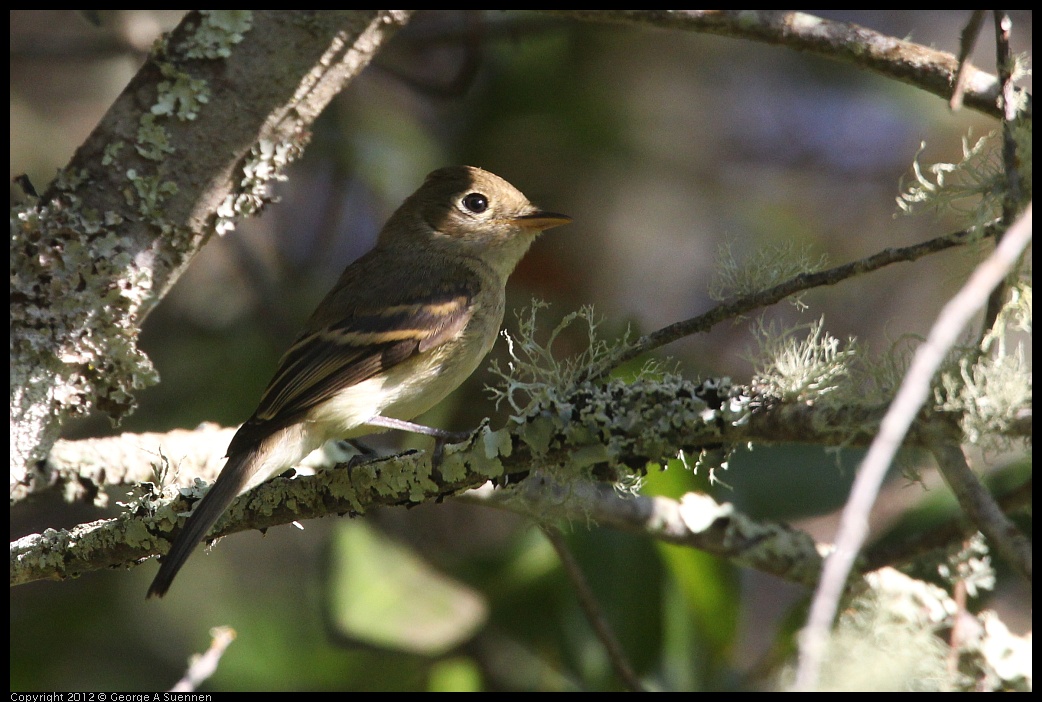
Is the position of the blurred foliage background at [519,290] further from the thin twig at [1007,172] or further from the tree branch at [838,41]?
the thin twig at [1007,172]

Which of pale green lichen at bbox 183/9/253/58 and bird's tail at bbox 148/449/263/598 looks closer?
bird's tail at bbox 148/449/263/598

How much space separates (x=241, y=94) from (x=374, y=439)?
3.01 metres

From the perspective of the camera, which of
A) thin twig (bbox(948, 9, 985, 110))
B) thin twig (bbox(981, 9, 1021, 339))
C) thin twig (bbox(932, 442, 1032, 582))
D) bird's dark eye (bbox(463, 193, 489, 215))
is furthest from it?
bird's dark eye (bbox(463, 193, 489, 215))

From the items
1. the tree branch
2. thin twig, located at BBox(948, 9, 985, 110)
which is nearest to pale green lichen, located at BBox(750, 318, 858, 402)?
thin twig, located at BBox(948, 9, 985, 110)

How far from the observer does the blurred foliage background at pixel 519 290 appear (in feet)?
12.1

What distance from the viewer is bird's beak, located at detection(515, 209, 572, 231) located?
12.6 ft

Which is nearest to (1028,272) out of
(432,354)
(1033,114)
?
(1033,114)

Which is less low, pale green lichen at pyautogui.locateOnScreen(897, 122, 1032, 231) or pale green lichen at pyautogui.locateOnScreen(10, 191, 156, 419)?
pale green lichen at pyautogui.locateOnScreen(897, 122, 1032, 231)

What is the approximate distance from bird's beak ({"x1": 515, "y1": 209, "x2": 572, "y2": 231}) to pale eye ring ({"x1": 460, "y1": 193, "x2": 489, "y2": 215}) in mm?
206

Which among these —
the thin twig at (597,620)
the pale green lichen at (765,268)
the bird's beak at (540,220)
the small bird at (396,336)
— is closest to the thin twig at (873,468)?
the pale green lichen at (765,268)

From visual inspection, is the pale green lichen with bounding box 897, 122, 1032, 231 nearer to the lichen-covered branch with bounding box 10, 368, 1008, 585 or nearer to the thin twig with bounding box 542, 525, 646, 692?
the lichen-covered branch with bounding box 10, 368, 1008, 585

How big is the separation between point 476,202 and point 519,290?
1.52 meters

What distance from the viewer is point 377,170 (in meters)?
5.59

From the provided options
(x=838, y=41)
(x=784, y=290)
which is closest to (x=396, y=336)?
(x=784, y=290)
